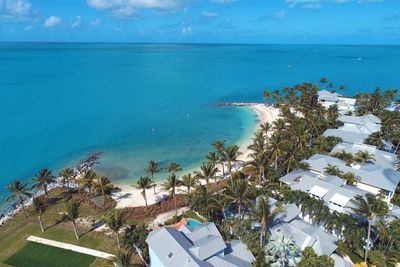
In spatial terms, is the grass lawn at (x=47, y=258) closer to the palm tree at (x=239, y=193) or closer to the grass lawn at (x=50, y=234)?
the grass lawn at (x=50, y=234)

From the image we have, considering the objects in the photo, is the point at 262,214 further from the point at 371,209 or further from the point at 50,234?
the point at 50,234

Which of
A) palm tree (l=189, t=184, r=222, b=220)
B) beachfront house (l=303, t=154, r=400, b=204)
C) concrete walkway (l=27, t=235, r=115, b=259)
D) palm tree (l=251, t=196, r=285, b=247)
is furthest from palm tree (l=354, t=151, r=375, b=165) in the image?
concrete walkway (l=27, t=235, r=115, b=259)

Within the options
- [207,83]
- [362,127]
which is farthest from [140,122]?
[207,83]

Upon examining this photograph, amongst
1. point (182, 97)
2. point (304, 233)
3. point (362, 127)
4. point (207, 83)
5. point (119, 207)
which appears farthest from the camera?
point (207, 83)

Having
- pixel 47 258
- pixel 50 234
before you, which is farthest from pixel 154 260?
pixel 50 234

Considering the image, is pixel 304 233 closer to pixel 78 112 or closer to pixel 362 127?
pixel 362 127

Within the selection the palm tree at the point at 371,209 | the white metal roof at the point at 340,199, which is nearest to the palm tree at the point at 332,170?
the white metal roof at the point at 340,199
